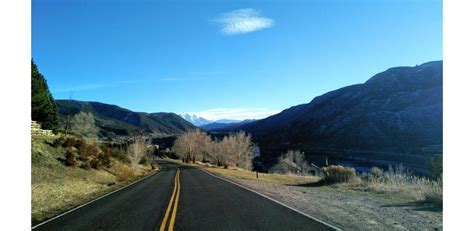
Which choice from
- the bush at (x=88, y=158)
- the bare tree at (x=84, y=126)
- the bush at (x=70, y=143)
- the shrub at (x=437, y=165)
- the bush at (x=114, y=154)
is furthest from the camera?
the bare tree at (x=84, y=126)

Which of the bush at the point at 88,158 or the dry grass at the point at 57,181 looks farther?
the bush at the point at 88,158

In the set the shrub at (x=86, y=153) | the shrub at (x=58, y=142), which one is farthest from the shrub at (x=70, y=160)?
the shrub at (x=86, y=153)

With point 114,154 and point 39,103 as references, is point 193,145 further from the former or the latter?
point 39,103

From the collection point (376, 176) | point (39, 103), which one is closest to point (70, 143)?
point (39, 103)

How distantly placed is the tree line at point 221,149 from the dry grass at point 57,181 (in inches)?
1777

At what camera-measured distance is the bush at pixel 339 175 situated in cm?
2712

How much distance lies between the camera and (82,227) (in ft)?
30.3

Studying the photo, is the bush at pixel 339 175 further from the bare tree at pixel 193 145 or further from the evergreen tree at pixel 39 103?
the bare tree at pixel 193 145

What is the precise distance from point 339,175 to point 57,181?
22.9 metres

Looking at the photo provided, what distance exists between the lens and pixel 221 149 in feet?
286
